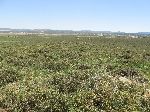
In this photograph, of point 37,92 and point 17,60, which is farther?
point 17,60

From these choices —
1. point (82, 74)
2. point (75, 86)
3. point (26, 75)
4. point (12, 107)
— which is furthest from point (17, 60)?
point (12, 107)

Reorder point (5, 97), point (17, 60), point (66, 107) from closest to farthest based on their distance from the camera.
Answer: point (66, 107), point (5, 97), point (17, 60)

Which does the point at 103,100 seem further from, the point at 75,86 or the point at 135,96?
the point at 75,86

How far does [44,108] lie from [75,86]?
17.4 ft

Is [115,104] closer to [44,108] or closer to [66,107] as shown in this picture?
[66,107]

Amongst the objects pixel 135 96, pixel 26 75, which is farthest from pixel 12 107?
pixel 26 75

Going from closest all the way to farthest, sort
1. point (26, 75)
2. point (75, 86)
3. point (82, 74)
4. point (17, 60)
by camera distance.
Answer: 1. point (75, 86)
2. point (82, 74)
3. point (26, 75)
4. point (17, 60)

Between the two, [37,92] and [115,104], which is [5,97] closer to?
[37,92]

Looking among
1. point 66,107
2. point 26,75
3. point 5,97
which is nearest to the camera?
point 66,107

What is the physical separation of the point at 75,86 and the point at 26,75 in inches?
336

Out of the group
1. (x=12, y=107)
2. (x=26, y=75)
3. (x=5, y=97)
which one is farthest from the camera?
(x=26, y=75)

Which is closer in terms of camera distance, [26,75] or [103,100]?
[103,100]

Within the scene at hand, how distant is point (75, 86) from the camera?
2486 cm

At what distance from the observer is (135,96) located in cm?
2133
